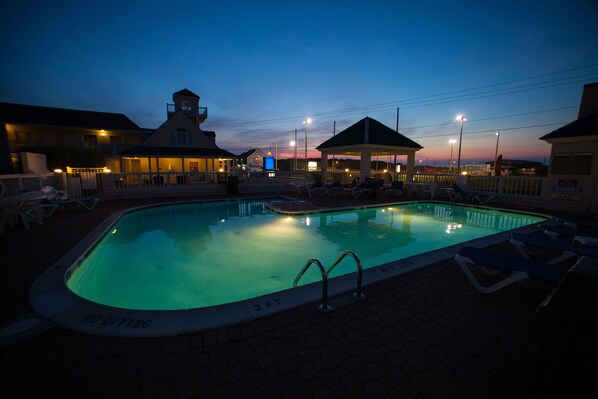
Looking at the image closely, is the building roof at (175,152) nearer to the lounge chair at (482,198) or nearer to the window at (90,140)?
the window at (90,140)

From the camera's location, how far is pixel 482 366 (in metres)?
2.26

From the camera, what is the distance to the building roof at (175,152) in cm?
2138

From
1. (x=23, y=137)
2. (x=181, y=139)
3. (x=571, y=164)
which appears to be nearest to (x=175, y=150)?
(x=181, y=139)

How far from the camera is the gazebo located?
53.0 ft

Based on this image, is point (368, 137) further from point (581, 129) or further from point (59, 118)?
point (59, 118)

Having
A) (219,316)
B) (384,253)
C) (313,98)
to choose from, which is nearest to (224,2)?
(384,253)

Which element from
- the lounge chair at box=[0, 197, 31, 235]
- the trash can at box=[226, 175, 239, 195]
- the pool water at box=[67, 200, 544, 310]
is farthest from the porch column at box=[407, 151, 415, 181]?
the lounge chair at box=[0, 197, 31, 235]

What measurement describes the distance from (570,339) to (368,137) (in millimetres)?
16049

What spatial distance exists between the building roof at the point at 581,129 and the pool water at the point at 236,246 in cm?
387

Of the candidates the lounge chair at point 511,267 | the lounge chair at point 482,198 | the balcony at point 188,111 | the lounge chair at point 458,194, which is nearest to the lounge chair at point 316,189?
the lounge chair at point 458,194

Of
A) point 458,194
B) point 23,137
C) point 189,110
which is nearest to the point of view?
point 458,194

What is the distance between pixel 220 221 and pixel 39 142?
106 feet

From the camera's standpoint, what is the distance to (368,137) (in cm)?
1619

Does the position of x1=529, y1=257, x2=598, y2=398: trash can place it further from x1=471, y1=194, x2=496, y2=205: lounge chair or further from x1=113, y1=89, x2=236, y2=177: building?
x1=113, y1=89, x2=236, y2=177: building
